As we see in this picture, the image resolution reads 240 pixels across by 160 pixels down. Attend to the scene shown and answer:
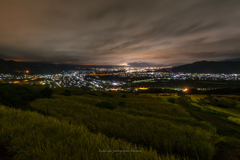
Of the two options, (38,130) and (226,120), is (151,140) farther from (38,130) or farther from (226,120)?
(226,120)

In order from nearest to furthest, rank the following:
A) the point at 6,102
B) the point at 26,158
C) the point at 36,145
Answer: the point at 26,158
the point at 36,145
the point at 6,102

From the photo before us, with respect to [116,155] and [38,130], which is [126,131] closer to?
[116,155]

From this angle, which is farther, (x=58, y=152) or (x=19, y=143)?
(x=19, y=143)

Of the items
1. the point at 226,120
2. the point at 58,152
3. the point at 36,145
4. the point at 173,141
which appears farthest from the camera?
the point at 226,120

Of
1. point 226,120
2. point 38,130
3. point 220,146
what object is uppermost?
point 38,130

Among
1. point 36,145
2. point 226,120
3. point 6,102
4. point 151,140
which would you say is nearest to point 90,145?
point 36,145

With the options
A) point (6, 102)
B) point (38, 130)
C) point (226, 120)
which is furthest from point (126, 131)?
point (226, 120)

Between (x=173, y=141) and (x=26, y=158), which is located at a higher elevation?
(x=26, y=158)

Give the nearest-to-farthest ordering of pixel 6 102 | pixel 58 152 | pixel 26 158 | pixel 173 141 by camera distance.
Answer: pixel 26 158 → pixel 58 152 → pixel 173 141 → pixel 6 102

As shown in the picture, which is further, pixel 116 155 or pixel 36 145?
pixel 36 145
